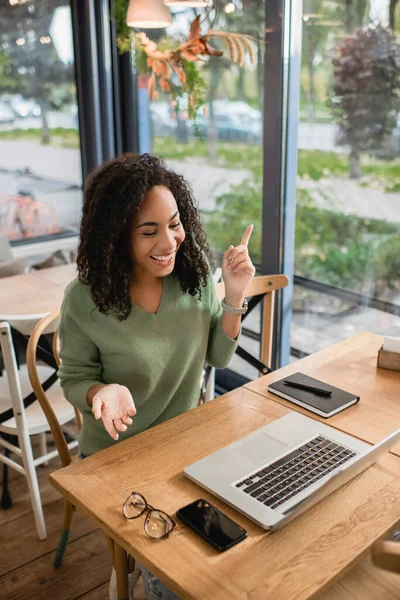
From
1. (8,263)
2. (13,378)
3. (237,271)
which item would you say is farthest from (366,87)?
(8,263)

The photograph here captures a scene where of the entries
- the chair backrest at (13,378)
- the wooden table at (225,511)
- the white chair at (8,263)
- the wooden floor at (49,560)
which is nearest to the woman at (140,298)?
the wooden table at (225,511)

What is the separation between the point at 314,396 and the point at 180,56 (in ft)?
6.37

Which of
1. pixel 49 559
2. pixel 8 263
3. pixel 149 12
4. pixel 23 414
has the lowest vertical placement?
pixel 49 559

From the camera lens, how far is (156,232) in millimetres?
1510

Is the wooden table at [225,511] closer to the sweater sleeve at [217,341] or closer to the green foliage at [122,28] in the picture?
the sweater sleeve at [217,341]

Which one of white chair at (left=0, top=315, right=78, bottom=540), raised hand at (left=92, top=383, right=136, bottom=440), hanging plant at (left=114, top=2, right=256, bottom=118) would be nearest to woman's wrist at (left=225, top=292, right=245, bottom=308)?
raised hand at (left=92, top=383, right=136, bottom=440)

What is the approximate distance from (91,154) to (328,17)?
5.63 ft

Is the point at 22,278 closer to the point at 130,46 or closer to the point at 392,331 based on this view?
the point at 130,46

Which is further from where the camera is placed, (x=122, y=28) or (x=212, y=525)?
(x=122, y=28)

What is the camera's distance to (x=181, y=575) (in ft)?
3.34

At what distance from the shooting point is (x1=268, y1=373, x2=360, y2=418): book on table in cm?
153

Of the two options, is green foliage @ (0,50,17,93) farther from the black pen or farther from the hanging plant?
the black pen

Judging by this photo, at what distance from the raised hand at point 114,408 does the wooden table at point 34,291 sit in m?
1.12

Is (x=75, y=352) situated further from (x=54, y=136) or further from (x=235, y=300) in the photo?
(x=54, y=136)
